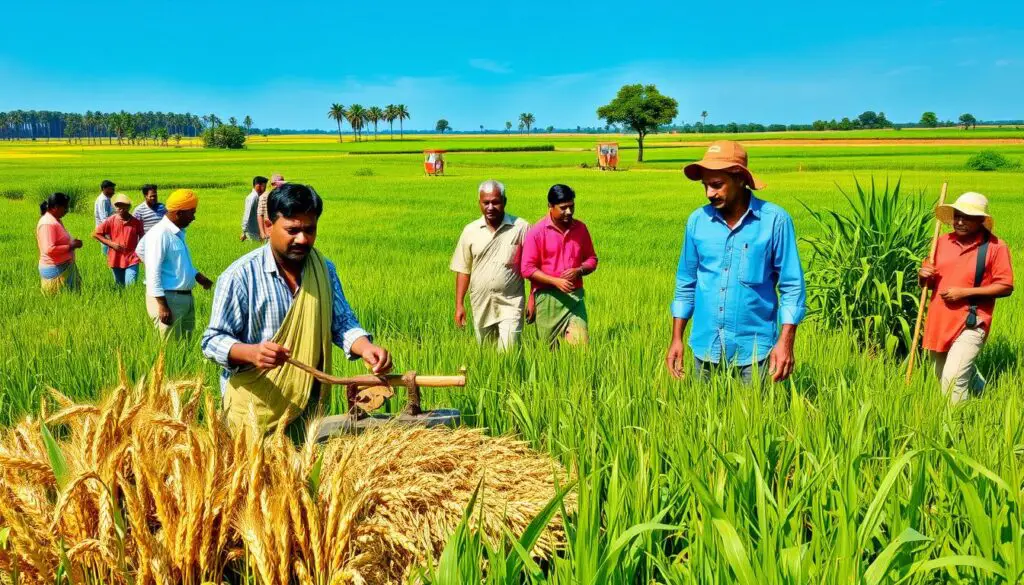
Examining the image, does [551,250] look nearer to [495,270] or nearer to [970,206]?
[495,270]

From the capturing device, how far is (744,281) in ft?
12.0

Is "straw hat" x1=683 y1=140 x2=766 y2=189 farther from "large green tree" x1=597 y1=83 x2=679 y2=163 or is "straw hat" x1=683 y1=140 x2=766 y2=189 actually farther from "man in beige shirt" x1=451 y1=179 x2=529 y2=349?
"large green tree" x1=597 y1=83 x2=679 y2=163

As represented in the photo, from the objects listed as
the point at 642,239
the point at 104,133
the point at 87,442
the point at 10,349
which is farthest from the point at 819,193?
the point at 104,133

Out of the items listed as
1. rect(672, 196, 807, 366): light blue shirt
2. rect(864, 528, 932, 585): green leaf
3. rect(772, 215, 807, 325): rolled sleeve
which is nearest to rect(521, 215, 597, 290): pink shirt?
rect(672, 196, 807, 366): light blue shirt

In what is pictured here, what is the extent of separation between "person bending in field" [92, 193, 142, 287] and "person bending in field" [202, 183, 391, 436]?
652cm

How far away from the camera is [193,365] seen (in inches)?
195

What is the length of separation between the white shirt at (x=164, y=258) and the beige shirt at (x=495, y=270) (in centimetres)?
210

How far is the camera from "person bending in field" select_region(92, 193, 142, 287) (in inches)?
340

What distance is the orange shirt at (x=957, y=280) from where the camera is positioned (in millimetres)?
4551

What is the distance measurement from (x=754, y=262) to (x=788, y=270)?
16cm

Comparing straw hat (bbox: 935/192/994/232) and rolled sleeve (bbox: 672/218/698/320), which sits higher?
straw hat (bbox: 935/192/994/232)

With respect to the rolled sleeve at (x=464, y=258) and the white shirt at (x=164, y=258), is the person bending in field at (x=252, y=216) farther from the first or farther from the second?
the rolled sleeve at (x=464, y=258)

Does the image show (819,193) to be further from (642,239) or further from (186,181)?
(186,181)

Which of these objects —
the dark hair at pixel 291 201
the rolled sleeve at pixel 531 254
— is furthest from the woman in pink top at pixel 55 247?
the dark hair at pixel 291 201
